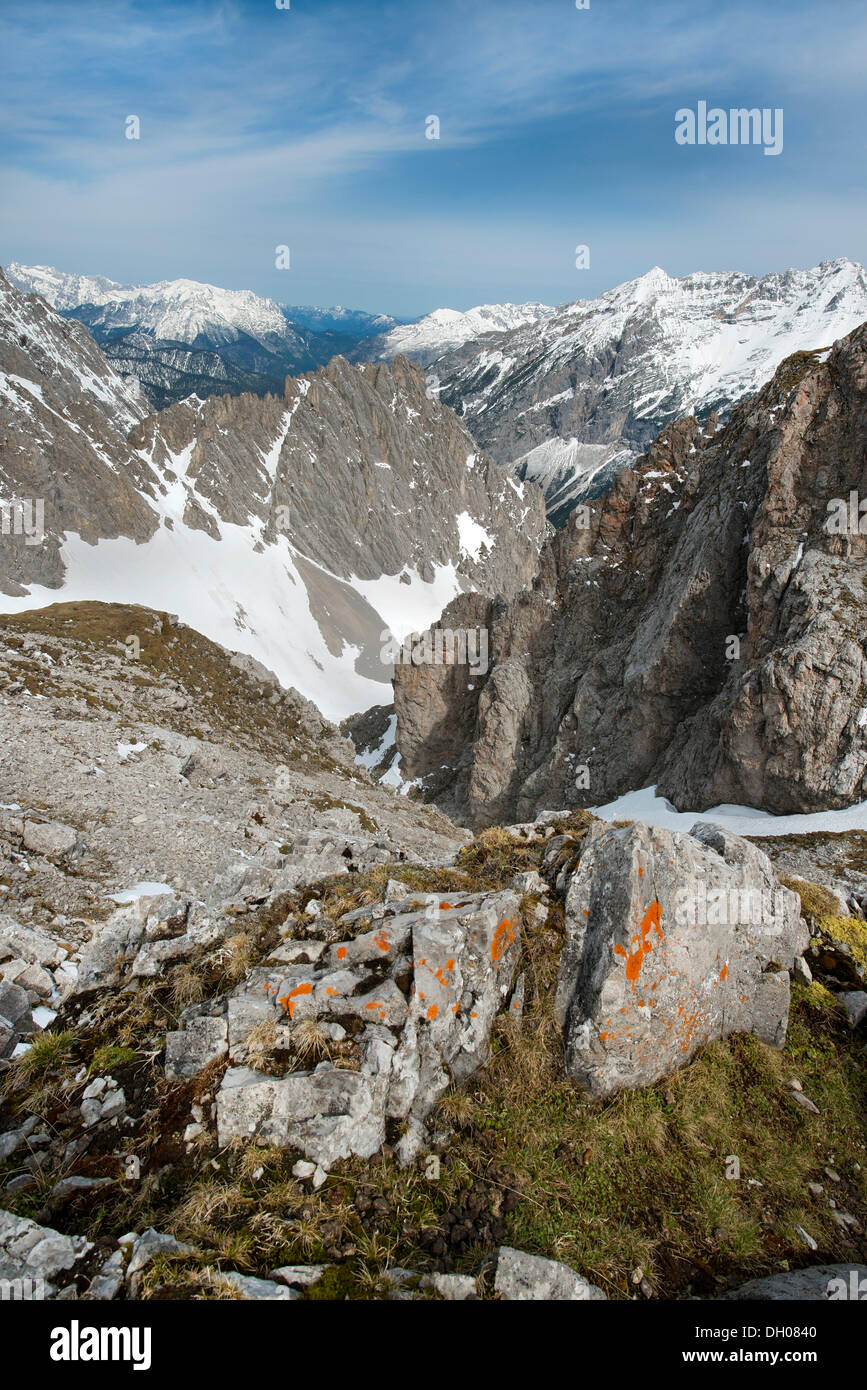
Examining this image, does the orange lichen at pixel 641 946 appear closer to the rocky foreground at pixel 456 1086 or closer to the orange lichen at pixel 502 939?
the rocky foreground at pixel 456 1086

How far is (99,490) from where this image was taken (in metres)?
105

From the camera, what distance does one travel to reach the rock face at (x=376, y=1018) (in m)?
5.52

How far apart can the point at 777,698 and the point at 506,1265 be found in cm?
3001

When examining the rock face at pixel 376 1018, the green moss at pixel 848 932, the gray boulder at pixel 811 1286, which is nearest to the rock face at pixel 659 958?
the rock face at pixel 376 1018

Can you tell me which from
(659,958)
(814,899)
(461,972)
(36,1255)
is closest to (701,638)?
(814,899)

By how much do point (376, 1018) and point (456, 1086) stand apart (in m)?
1.09

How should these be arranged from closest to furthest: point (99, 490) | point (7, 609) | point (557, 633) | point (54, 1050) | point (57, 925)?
point (54, 1050) → point (57, 925) → point (557, 633) → point (7, 609) → point (99, 490)

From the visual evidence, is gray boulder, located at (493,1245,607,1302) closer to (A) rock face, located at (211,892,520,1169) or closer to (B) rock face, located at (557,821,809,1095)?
(A) rock face, located at (211,892,520,1169)

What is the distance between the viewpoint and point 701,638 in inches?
1473

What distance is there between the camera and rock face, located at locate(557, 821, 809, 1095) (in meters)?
6.57

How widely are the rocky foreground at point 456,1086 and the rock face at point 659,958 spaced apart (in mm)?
35

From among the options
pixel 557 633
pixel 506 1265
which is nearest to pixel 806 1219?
pixel 506 1265

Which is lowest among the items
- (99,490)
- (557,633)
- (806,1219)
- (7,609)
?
(806,1219)
